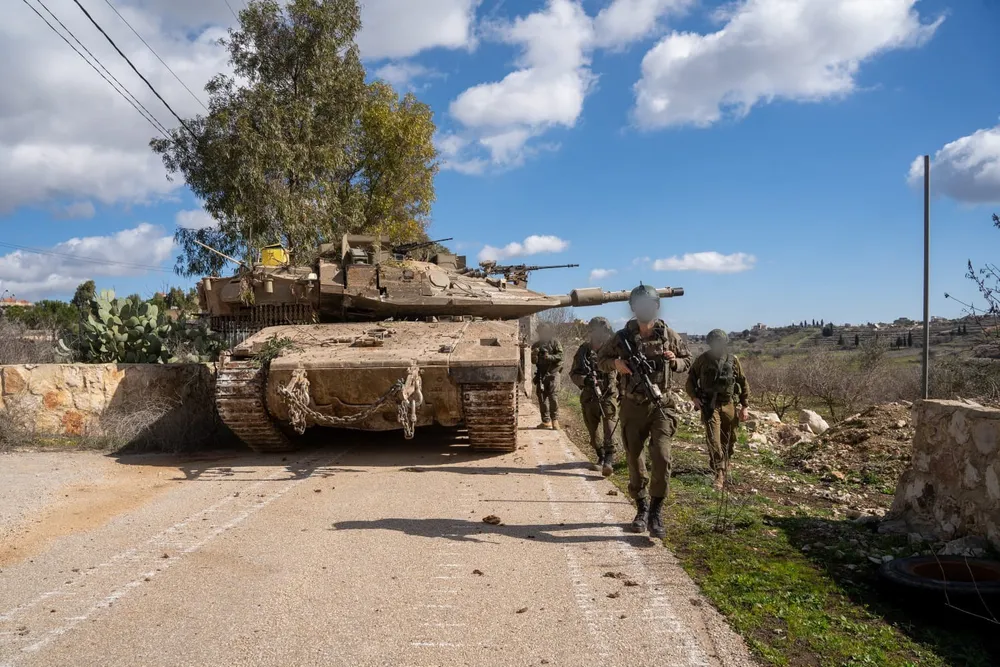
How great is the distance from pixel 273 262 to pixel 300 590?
302 inches

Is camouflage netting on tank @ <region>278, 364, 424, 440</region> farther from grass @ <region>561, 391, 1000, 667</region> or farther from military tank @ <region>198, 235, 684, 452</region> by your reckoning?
grass @ <region>561, 391, 1000, 667</region>

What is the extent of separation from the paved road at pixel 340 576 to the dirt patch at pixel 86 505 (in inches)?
0.9

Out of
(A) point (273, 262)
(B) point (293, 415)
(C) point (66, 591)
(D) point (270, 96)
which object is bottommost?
(C) point (66, 591)

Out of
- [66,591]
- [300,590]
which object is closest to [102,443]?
[66,591]

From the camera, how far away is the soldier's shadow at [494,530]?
4.82m

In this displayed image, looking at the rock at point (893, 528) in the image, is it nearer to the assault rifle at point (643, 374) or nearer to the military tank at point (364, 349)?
the assault rifle at point (643, 374)

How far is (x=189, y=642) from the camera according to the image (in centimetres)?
318

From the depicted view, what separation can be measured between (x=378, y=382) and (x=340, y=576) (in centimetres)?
339

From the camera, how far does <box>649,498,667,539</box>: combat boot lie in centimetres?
482

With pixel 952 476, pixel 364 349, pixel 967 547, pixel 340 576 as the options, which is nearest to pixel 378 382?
pixel 364 349

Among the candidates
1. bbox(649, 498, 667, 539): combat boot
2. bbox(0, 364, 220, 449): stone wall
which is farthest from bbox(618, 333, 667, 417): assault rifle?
bbox(0, 364, 220, 449): stone wall

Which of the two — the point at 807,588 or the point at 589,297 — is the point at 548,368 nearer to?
the point at 589,297

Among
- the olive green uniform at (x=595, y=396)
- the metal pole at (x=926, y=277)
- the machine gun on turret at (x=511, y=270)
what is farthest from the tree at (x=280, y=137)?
the metal pole at (x=926, y=277)

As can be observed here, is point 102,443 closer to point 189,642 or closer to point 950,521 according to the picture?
point 189,642
